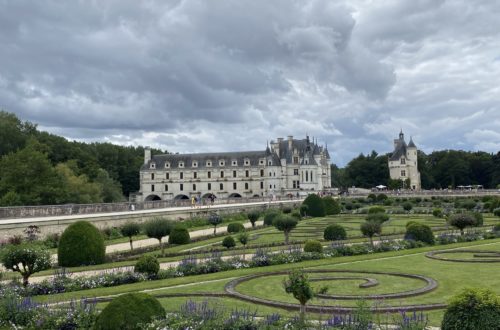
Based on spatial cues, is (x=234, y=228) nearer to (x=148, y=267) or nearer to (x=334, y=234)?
(x=334, y=234)

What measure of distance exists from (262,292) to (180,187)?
80.3 m

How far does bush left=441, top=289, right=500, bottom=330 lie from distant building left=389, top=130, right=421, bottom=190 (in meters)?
89.3

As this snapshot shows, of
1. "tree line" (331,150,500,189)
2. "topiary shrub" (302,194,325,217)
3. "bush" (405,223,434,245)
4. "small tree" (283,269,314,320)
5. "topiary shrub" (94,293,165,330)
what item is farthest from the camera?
"tree line" (331,150,500,189)

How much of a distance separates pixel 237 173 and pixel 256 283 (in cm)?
7601

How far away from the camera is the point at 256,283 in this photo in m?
14.9

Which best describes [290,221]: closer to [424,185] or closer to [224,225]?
[224,225]

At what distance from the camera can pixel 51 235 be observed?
26.5 metres

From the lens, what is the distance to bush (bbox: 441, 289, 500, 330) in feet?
24.6

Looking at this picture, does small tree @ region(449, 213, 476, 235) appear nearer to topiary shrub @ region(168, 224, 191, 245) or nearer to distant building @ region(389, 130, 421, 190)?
topiary shrub @ region(168, 224, 191, 245)

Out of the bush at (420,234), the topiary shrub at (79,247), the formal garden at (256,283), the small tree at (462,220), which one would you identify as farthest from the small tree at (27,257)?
the small tree at (462,220)

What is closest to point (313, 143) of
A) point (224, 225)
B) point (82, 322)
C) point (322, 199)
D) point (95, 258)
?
point (322, 199)

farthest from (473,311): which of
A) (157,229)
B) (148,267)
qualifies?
(157,229)

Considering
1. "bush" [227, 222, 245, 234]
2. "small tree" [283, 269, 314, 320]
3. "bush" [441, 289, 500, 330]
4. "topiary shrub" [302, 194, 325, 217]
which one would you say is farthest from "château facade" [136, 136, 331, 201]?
"bush" [441, 289, 500, 330]

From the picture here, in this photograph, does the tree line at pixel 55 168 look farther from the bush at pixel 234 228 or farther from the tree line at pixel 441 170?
the tree line at pixel 441 170
